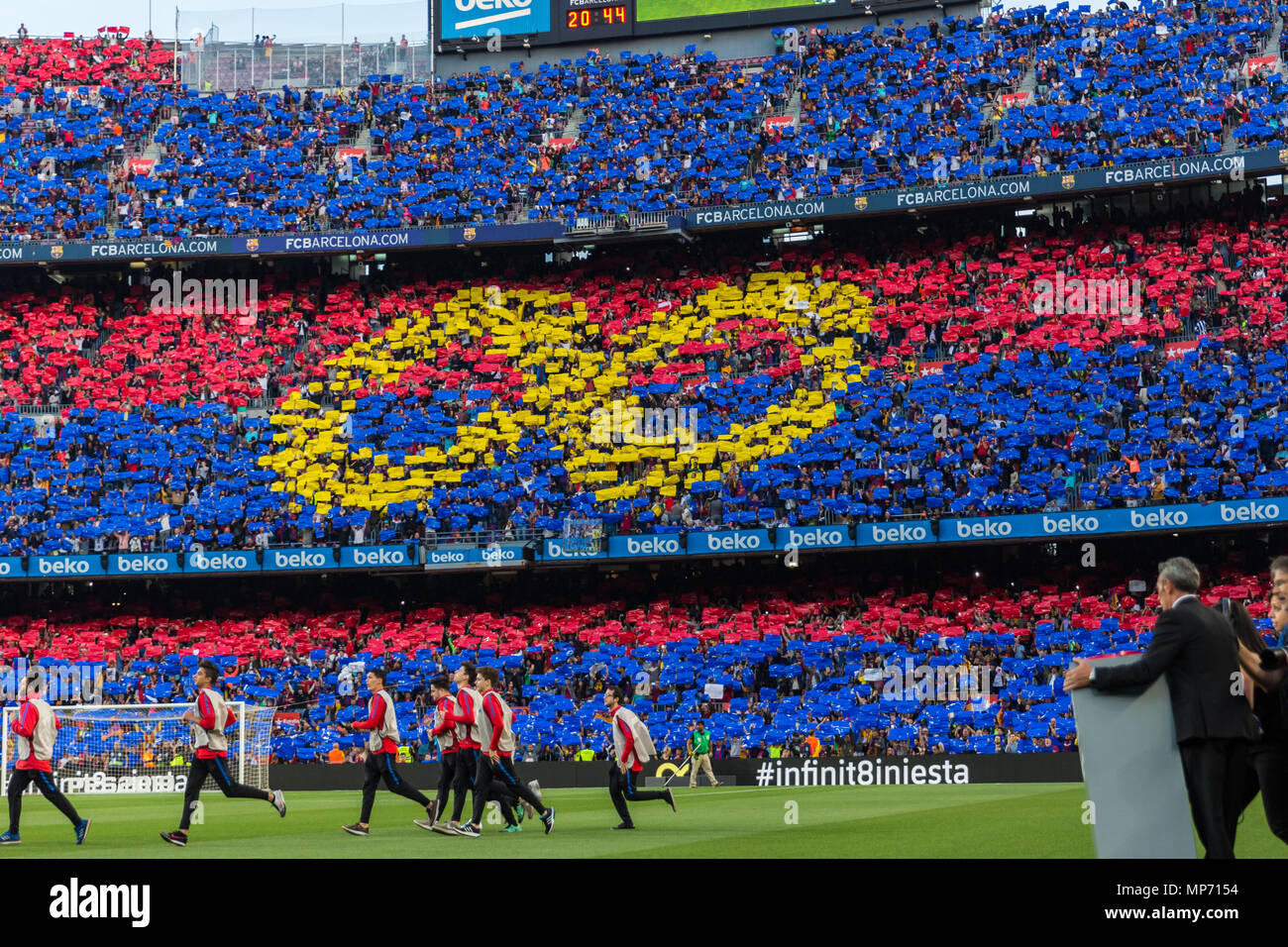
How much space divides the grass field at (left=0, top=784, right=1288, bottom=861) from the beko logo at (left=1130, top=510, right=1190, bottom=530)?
12.3 metres

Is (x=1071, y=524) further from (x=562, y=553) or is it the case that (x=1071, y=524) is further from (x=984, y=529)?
(x=562, y=553)

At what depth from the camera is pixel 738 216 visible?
49844mm

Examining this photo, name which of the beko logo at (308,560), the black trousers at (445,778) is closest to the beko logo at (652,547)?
the beko logo at (308,560)

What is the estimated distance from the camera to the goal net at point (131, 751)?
36.4 m

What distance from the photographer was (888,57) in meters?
55.4

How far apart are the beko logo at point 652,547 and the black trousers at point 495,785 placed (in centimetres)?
2428

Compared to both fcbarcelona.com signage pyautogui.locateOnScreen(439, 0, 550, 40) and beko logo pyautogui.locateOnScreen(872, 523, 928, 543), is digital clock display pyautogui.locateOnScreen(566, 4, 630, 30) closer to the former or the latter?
fcbarcelona.com signage pyautogui.locateOnScreen(439, 0, 550, 40)

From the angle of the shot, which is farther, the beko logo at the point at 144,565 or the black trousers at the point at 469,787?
the beko logo at the point at 144,565

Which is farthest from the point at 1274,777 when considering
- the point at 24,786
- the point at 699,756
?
the point at 699,756

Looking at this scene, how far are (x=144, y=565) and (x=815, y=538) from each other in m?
20.2

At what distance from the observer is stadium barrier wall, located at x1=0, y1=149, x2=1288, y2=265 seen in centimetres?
4575

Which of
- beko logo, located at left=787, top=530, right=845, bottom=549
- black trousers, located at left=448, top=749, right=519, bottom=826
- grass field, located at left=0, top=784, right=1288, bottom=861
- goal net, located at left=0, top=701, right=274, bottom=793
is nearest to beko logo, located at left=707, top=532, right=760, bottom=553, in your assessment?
beko logo, located at left=787, top=530, right=845, bottom=549

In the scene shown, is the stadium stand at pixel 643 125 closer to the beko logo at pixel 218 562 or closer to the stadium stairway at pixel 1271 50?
the stadium stairway at pixel 1271 50
